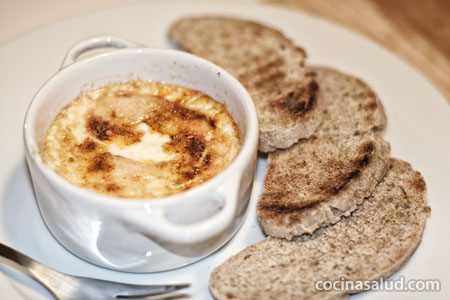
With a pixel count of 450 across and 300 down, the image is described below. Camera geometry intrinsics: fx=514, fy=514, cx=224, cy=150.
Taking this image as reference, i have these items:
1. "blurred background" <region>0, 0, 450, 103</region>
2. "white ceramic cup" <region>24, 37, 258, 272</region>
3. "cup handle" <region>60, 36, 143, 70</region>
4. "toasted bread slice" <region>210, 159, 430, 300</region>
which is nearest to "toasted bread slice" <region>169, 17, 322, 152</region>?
"white ceramic cup" <region>24, 37, 258, 272</region>

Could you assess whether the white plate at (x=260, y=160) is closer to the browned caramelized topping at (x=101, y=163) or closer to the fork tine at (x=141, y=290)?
the fork tine at (x=141, y=290)

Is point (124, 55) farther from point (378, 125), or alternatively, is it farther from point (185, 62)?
point (378, 125)

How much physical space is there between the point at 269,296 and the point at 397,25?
288 centimetres

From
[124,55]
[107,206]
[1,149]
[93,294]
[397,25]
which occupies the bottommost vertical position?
[93,294]

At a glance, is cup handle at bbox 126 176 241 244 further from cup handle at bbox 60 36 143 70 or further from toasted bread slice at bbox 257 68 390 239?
cup handle at bbox 60 36 143 70

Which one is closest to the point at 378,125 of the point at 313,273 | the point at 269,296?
the point at 313,273

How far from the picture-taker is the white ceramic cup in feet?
6.55

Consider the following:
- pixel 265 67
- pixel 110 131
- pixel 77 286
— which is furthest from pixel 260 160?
pixel 77 286

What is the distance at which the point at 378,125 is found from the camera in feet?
9.45

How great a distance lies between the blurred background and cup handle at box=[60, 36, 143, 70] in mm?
1124

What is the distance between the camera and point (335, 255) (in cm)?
234

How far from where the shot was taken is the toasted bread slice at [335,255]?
2.20m

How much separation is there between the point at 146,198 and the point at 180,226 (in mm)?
262

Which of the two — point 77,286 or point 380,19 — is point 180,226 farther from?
point 380,19
